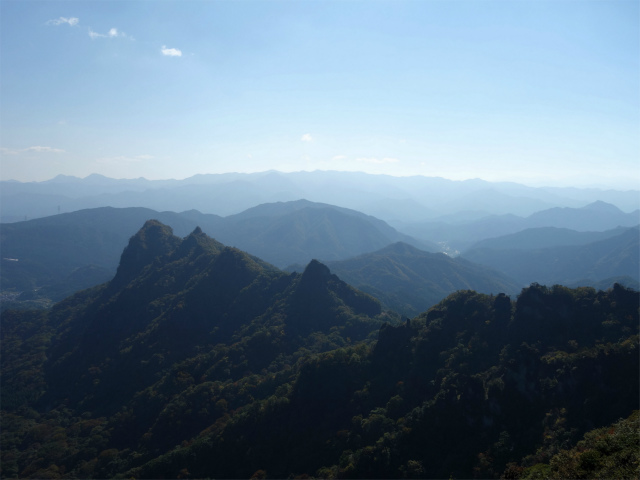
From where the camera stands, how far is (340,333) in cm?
7400

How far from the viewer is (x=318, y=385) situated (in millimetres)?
48406

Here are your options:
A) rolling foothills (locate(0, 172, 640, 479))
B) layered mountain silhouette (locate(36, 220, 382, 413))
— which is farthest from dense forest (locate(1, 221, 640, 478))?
layered mountain silhouette (locate(36, 220, 382, 413))

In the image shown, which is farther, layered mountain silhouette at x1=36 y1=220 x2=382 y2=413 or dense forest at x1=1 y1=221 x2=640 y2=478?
layered mountain silhouette at x1=36 y1=220 x2=382 y2=413

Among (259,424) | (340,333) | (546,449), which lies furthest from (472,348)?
(340,333)

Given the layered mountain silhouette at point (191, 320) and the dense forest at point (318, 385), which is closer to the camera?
the dense forest at point (318, 385)

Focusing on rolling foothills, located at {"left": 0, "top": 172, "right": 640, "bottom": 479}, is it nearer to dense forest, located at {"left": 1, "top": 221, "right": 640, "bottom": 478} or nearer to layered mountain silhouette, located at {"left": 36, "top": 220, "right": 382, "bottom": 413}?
dense forest, located at {"left": 1, "top": 221, "right": 640, "bottom": 478}

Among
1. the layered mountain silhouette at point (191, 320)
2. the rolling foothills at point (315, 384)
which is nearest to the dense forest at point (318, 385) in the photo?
the rolling foothills at point (315, 384)

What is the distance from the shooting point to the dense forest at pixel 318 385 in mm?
32719

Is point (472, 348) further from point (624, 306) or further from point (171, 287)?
point (171, 287)

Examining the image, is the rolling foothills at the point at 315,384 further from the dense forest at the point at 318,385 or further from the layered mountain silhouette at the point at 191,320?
the layered mountain silhouette at the point at 191,320

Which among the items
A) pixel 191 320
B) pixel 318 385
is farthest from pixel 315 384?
pixel 191 320

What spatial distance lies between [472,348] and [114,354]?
76.6m

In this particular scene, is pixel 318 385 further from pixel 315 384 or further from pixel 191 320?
pixel 191 320

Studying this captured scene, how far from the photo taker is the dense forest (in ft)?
107
